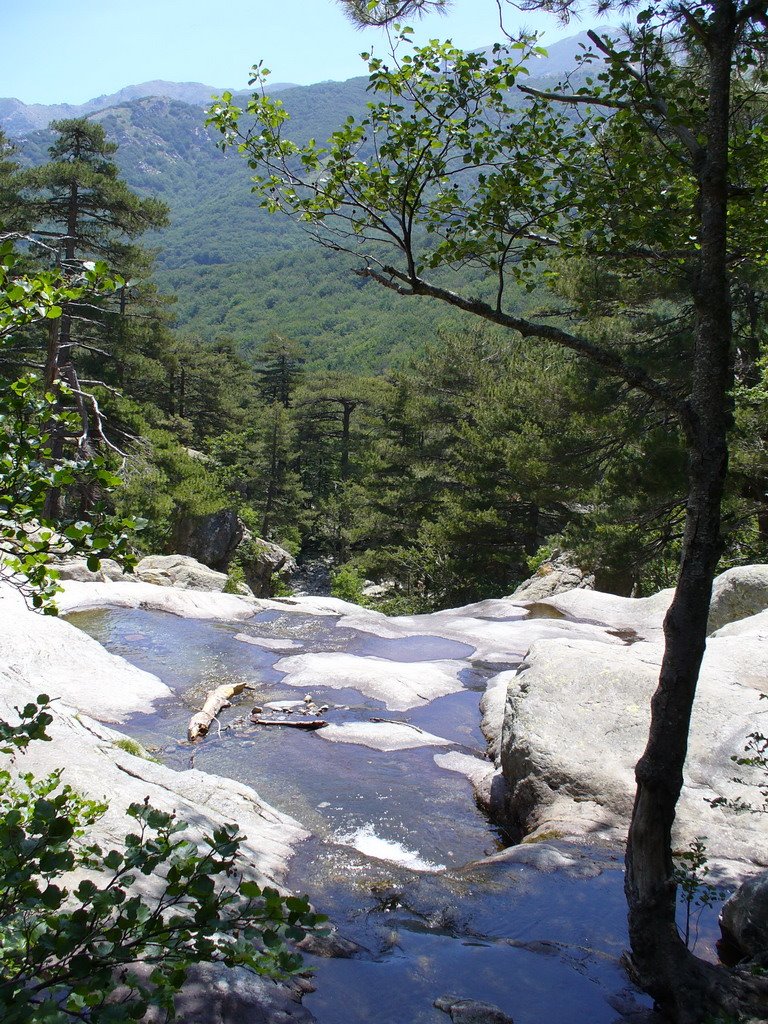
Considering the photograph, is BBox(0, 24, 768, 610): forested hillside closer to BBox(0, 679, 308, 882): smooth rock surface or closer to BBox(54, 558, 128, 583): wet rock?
BBox(54, 558, 128, 583): wet rock

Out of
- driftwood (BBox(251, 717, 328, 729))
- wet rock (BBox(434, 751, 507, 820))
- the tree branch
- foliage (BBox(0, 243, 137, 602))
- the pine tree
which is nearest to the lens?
foliage (BBox(0, 243, 137, 602))

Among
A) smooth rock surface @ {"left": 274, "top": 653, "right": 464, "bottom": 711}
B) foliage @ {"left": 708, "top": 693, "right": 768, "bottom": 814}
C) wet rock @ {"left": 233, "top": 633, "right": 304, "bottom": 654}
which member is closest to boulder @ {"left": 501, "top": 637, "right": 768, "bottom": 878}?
foliage @ {"left": 708, "top": 693, "right": 768, "bottom": 814}

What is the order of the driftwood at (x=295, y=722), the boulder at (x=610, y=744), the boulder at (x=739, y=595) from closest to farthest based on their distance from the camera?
the boulder at (x=610, y=744) < the driftwood at (x=295, y=722) < the boulder at (x=739, y=595)

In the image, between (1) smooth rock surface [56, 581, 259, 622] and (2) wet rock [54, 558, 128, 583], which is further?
(2) wet rock [54, 558, 128, 583]

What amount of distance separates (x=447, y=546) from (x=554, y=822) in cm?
1730

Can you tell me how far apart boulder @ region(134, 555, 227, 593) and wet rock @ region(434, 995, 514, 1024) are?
55.5ft

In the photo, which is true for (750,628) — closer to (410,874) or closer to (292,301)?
(410,874)

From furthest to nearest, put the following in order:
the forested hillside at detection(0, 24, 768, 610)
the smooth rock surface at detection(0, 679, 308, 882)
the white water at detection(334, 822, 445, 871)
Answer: the forested hillside at detection(0, 24, 768, 610), the white water at detection(334, 822, 445, 871), the smooth rock surface at detection(0, 679, 308, 882)

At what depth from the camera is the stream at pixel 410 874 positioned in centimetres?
385

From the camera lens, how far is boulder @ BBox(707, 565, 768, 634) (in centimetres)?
1196

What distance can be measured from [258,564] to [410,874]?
1011 inches

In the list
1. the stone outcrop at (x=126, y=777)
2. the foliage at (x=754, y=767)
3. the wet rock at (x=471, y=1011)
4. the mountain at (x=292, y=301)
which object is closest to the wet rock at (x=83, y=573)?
the stone outcrop at (x=126, y=777)

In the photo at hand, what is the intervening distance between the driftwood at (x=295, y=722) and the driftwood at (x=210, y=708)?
554mm

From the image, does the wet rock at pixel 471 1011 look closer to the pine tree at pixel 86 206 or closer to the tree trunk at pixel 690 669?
the tree trunk at pixel 690 669
